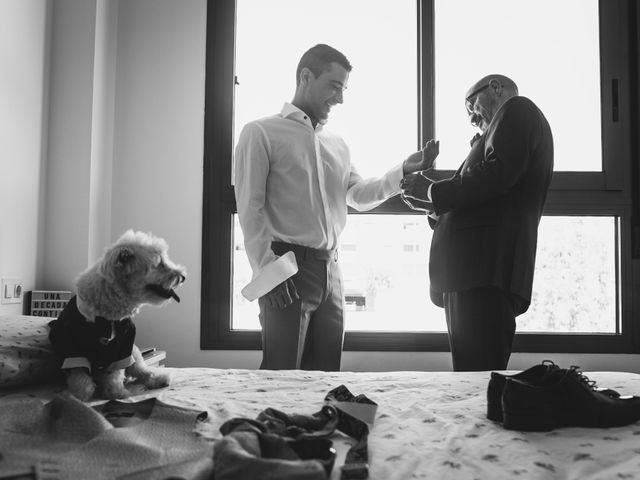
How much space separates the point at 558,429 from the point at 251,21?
8.33 feet

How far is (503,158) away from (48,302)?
1918 millimetres

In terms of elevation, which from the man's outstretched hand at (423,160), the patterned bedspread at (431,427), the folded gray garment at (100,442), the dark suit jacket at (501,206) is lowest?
the patterned bedspread at (431,427)

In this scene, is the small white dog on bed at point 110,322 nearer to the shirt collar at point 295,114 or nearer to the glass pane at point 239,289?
the shirt collar at point 295,114

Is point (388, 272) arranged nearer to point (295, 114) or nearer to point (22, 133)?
point (295, 114)

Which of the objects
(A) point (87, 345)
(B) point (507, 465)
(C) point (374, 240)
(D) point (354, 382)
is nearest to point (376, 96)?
(C) point (374, 240)

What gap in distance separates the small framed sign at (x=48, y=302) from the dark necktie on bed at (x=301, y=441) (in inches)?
65.0

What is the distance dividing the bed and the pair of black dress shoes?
0.06 feet

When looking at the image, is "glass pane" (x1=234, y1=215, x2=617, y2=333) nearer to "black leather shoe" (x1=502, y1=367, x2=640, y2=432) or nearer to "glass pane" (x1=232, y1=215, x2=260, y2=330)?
"glass pane" (x1=232, y1=215, x2=260, y2=330)

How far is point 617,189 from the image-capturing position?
9.21 feet

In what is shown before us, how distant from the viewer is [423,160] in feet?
7.30

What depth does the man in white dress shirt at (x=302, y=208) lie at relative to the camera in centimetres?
203

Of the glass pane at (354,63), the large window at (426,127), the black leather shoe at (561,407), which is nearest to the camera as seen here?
the black leather shoe at (561,407)

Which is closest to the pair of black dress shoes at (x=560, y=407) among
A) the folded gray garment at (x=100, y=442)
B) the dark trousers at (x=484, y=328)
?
the folded gray garment at (x=100, y=442)

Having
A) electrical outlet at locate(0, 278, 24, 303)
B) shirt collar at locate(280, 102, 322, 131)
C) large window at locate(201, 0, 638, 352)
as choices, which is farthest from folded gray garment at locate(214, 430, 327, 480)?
large window at locate(201, 0, 638, 352)
